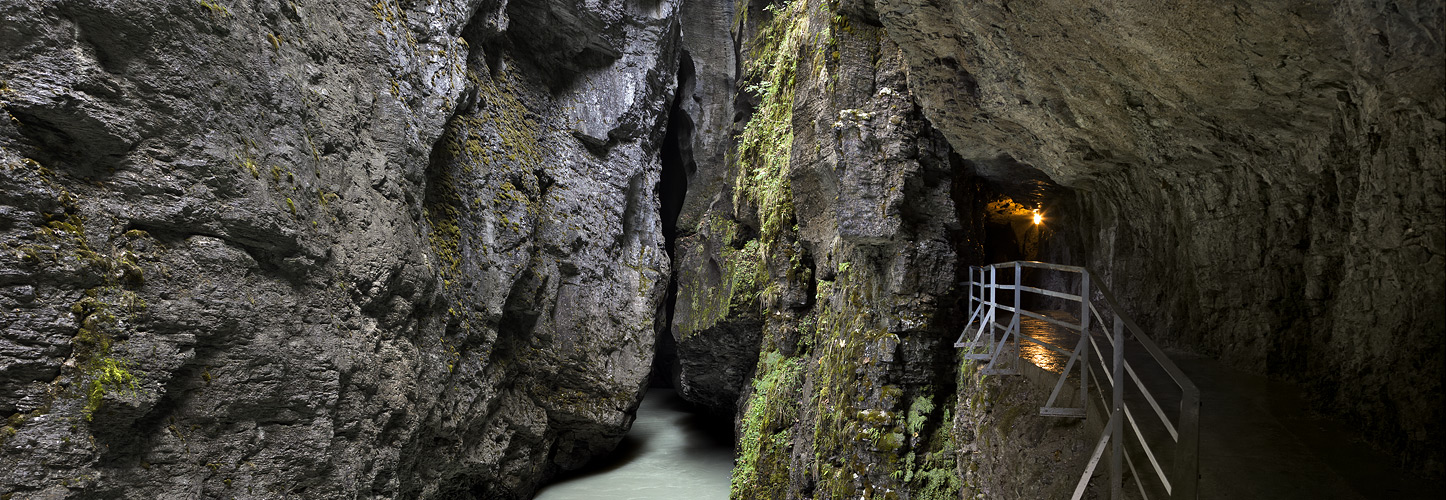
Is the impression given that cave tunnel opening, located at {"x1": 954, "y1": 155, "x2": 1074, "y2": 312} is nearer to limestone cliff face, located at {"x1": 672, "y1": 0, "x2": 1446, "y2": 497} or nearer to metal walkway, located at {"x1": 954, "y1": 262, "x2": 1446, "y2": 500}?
limestone cliff face, located at {"x1": 672, "y1": 0, "x2": 1446, "y2": 497}

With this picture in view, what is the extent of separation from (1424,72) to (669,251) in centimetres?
1761

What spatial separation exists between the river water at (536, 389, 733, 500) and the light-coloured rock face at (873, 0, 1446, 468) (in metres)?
9.63

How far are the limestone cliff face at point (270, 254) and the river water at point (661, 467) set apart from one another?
160cm

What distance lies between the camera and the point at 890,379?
827cm

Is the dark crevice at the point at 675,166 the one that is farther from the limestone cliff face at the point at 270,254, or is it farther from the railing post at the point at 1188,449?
the railing post at the point at 1188,449

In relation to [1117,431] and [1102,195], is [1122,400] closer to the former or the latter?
[1117,431]

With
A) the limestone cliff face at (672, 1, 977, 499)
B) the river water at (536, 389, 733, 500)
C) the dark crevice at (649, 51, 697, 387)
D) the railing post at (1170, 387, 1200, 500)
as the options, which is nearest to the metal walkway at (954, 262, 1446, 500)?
the railing post at (1170, 387, 1200, 500)

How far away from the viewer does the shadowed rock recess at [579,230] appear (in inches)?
149

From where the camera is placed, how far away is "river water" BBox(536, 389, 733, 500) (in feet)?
44.3

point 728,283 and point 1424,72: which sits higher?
point 1424,72

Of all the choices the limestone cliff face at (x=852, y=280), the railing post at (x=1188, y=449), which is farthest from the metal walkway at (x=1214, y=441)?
the limestone cliff face at (x=852, y=280)

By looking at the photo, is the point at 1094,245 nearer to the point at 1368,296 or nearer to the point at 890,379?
the point at 890,379

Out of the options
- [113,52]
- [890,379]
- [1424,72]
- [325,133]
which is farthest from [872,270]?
[113,52]

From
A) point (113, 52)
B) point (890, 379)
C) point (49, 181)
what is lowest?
point (890, 379)
